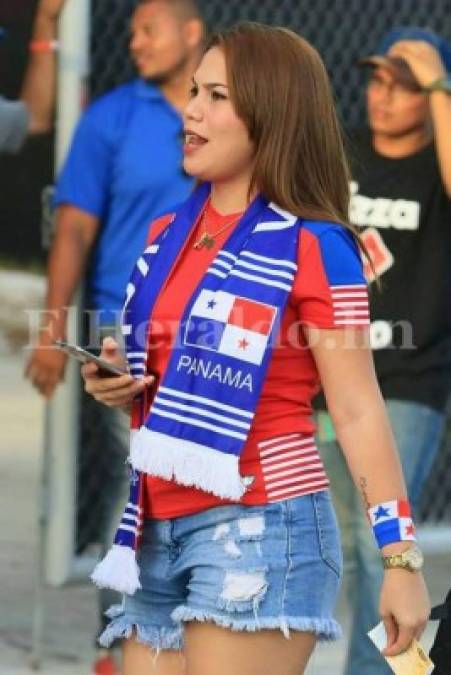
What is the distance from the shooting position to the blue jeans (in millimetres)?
5289

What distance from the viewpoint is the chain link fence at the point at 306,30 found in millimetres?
6281

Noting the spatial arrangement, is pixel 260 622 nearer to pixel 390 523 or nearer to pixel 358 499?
pixel 390 523

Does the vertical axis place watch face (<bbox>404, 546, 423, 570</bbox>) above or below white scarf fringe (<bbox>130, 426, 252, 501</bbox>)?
below

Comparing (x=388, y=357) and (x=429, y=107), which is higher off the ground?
(x=429, y=107)

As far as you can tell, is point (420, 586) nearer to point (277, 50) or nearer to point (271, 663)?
point (271, 663)

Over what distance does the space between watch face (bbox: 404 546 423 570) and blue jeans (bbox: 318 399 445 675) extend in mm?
2117

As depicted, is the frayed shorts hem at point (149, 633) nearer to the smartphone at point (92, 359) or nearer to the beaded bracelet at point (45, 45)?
the smartphone at point (92, 359)

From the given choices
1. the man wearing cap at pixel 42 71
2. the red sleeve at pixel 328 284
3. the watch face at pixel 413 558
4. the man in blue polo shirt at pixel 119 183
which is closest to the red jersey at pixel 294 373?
the red sleeve at pixel 328 284

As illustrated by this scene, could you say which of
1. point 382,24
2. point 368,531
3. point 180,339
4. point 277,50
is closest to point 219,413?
point 180,339

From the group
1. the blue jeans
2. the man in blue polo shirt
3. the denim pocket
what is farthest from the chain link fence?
the denim pocket

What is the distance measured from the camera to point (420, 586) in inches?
123

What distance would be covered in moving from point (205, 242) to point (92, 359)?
14.2 inches

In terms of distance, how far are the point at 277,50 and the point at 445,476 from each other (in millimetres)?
3906

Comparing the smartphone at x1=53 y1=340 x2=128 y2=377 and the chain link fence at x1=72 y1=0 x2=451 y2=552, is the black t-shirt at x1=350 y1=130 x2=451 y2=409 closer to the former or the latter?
the chain link fence at x1=72 y1=0 x2=451 y2=552
